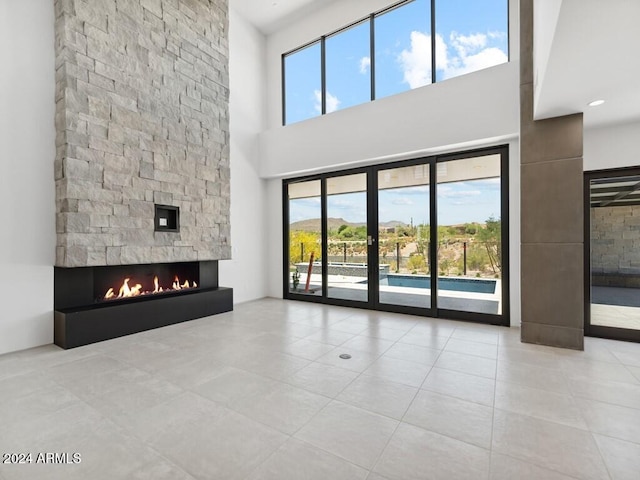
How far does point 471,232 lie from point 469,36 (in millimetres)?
2944

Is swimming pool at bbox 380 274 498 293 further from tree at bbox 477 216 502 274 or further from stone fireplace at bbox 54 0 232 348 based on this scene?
stone fireplace at bbox 54 0 232 348

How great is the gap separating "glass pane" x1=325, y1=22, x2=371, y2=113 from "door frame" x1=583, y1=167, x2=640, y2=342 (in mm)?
3523

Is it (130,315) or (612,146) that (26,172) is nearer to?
(130,315)

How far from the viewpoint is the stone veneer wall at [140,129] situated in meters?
3.74

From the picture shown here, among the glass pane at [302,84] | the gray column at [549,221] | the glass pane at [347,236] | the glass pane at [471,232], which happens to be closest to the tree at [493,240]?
the glass pane at [471,232]

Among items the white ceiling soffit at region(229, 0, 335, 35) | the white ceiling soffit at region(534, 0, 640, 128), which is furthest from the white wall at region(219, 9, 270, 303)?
the white ceiling soffit at region(534, 0, 640, 128)

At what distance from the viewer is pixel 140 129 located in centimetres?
437

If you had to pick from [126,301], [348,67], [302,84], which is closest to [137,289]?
[126,301]

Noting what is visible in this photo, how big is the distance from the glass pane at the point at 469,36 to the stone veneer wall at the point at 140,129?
3704 mm

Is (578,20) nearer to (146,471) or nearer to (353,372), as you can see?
(353,372)

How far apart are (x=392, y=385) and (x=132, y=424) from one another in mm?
1956

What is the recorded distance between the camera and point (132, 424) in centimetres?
212

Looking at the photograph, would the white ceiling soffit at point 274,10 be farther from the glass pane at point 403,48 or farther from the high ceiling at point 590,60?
the high ceiling at point 590,60

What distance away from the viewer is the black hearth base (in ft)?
12.1
